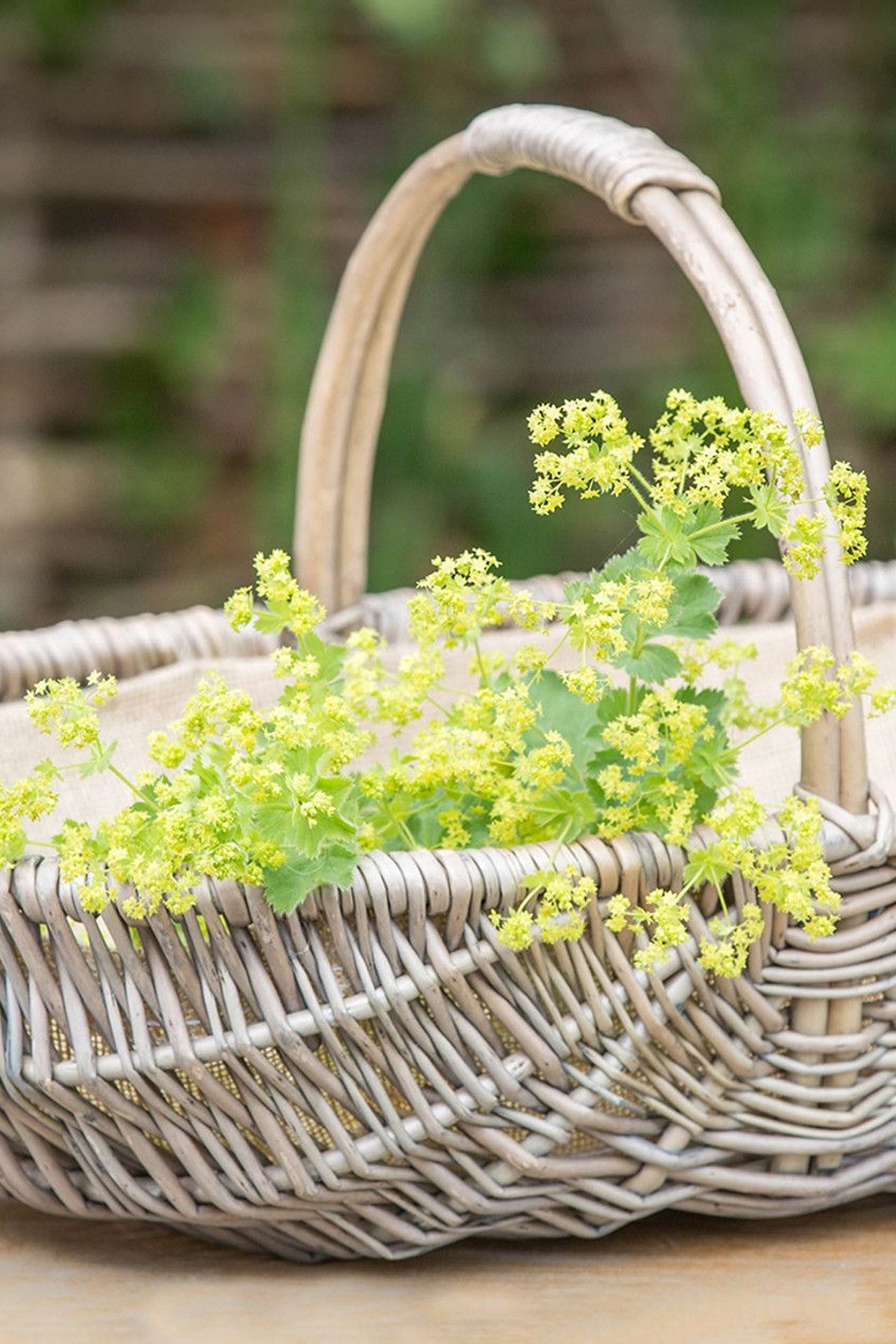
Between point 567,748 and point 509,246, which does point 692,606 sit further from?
point 509,246

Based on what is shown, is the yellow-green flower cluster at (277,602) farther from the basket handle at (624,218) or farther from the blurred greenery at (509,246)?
the blurred greenery at (509,246)

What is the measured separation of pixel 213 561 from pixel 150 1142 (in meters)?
1.84

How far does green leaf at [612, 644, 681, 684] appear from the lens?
54 centimetres

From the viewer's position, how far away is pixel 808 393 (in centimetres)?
58

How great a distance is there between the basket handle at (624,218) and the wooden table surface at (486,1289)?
0.67 ft

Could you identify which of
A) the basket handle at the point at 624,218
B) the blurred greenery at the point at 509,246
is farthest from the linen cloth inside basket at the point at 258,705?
the blurred greenery at the point at 509,246

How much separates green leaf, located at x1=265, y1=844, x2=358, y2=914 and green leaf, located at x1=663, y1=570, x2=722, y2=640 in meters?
0.15

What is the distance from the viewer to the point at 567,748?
0.54 m

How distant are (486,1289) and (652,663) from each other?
0.88 ft

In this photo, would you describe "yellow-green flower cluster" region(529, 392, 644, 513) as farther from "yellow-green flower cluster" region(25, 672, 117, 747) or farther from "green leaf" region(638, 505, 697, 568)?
"yellow-green flower cluster" region(25, 672, 117, 747)

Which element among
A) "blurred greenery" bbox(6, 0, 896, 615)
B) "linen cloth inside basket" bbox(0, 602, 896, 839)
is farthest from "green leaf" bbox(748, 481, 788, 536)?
"blurred greenery" bbox(6, 0, 896, 615)

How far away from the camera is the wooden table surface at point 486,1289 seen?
57cm

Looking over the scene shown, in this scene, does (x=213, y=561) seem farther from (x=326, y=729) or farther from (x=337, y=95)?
(x=326, y=729)

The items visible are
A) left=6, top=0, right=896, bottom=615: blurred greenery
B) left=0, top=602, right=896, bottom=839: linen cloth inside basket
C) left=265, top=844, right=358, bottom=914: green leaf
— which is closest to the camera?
left=265, top=844, right=358, bottom=914: green leaf
